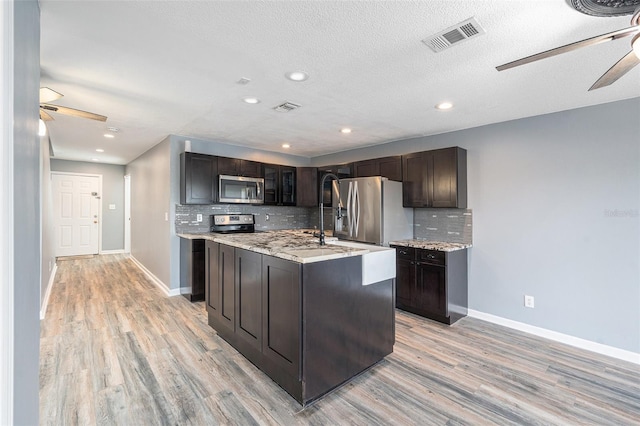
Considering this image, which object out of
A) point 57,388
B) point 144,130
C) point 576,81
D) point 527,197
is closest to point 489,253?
point 527,197

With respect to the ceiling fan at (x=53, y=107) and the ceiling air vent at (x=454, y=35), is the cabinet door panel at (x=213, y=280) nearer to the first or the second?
the ceiling fan at (x=53, y=107)

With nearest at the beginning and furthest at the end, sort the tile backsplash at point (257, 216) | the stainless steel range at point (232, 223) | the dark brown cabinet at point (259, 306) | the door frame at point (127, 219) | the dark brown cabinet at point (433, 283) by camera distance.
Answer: the dark brown cabinet at point (259, 306) < the dark brown cabinet at point (433, 283) < the tile backsplash at point (257, 216) < the stainless steel range at point (232, 223) < the door frame at point (127, 219)

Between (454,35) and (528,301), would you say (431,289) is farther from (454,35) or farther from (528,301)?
(454,35)

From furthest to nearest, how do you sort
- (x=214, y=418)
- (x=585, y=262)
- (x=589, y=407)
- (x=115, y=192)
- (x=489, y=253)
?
(x=115, y=192)
(x=489, y=253)
(x=585, y=262)
(x=589, y=407)
(x=214, y=418)

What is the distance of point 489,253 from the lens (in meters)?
3.70

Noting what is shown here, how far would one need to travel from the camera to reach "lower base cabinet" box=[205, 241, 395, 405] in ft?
6.76

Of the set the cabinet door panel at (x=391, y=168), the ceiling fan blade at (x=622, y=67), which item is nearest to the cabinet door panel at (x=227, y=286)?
the cabinet door panel at (x=391, y=168)

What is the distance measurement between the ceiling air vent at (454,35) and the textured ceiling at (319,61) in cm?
5

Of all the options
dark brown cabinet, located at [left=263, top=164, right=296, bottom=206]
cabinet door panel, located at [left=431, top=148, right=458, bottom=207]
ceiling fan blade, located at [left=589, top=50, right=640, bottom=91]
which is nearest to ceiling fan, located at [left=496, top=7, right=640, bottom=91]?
ceiling fan blade, located at [left=589, top=50, right=640, bottom=91]

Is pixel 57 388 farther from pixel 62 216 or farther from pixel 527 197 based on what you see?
pixel 62 216

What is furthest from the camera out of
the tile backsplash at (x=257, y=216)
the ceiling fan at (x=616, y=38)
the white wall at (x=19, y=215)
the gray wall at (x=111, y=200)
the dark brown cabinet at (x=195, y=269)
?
the gray wall at (x=111, y=200)

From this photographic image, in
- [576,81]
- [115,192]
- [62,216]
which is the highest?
[576,81]

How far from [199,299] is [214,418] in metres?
2.60

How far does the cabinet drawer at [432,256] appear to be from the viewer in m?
3.56
